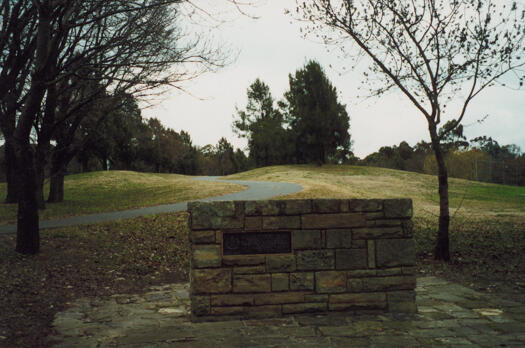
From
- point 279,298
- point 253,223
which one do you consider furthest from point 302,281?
point 253,223

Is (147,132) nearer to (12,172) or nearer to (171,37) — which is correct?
(12,172)

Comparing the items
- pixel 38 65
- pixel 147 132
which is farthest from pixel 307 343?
pixel 147 132

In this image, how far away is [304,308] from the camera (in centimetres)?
514

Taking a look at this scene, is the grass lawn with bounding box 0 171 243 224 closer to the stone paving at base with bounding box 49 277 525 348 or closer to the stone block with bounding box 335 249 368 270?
the stone paving at base with bounding box 49 277 525 348

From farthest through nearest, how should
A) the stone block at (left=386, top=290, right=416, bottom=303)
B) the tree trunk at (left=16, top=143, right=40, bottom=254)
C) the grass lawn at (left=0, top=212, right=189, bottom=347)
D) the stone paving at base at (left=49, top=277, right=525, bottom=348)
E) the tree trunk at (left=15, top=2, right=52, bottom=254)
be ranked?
the tree trunk at (left=16, top=143, right=40, bottom=254)
the tree trunk at (left=15, top=2, right=52, bottom=254)
the grass lawn at (left=0, top=212, right=189, bottom=347)
the stone block at (left=386, top=290, right=416, bottom=303)
the stone paving at base at (left=49, top=277, right=525, bottom=348)

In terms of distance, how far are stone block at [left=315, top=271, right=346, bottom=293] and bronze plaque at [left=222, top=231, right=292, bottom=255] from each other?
0.52 m

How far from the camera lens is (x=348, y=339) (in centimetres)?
433

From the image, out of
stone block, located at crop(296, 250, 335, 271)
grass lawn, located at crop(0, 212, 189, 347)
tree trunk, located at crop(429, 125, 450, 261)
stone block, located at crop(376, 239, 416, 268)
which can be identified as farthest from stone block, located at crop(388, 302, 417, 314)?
tree trunk, located at crop(429, 125, 450, 261)

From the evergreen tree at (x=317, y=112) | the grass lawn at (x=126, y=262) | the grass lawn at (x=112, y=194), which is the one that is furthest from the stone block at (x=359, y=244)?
A: the evergreen tree at (x=317, y=112)

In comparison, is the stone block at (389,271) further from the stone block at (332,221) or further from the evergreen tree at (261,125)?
the evergreen tree at (261,125)

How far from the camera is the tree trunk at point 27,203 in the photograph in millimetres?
8812

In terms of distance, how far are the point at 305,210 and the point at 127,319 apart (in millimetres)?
2675

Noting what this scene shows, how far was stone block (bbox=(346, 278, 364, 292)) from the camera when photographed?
5.23 meters

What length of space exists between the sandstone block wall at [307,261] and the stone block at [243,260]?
1 centimetres
